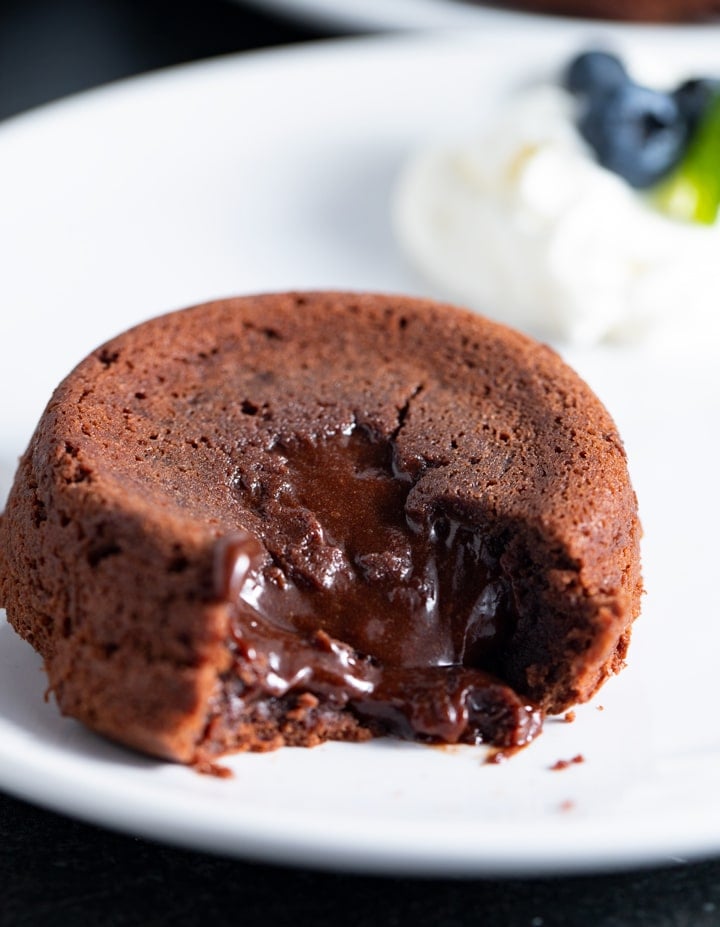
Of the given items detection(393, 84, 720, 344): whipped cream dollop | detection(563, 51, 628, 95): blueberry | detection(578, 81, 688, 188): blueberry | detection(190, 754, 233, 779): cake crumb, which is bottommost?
detection(190, 754, 233, 779): cake crumb

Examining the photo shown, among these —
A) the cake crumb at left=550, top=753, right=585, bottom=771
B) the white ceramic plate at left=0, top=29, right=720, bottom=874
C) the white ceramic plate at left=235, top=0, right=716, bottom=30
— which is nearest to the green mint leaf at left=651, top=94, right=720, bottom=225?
the white ceramic plate at left=0, top=29, right=720, bottom=874

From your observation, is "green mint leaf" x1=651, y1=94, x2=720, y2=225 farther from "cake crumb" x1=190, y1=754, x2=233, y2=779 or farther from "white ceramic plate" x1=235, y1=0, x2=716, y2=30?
"cake crumb" x1=190, y1=754, x2=233, y2=779

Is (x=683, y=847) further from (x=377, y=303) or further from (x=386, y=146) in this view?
(x=386, y=146)

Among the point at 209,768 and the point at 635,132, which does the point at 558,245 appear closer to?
the point at 635,132

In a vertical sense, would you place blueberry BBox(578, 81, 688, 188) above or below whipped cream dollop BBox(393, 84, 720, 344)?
above

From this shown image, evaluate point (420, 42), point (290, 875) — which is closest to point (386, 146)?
point (420, 42)

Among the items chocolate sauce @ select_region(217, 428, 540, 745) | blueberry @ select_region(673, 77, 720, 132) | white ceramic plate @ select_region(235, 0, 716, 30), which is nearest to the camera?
chocolate sauce @ select_region(217, 428, 540, 745)

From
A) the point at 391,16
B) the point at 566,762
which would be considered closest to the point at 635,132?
the point at 391,16
